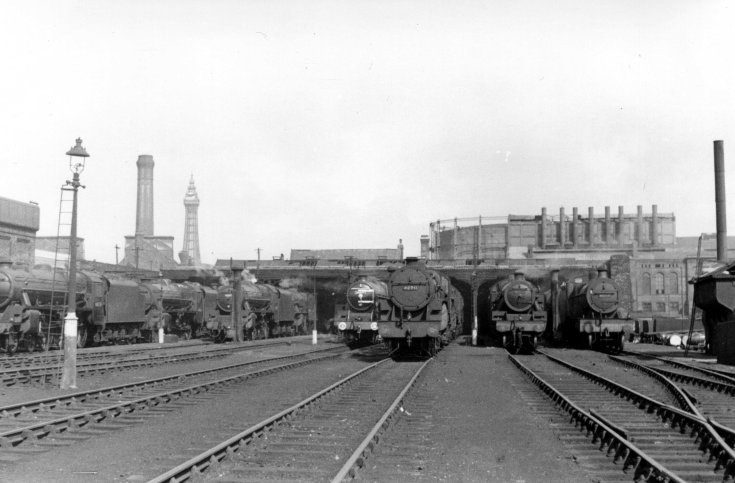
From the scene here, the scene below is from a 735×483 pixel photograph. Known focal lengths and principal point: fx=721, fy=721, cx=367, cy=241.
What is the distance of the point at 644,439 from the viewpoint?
342 inches

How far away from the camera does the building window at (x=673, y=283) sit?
194ft

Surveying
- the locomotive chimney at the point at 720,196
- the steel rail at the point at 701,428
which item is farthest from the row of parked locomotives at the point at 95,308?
the locomotive chimney at the point at 720,196

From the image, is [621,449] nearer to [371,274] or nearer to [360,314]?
[360,314]

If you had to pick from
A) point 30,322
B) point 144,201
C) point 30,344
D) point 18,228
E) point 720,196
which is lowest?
point 30,344

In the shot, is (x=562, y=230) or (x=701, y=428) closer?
(x=701, y=428)

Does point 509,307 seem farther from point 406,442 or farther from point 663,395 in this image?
point 406,442

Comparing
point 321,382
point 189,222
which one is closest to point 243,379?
point 321,382

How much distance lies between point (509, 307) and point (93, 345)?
1718 centimetres

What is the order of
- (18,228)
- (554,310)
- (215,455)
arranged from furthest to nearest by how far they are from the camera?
Answer: (18,228) < (554,310) < (215,455)

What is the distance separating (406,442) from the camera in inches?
344

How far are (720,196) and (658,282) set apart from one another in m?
27.8

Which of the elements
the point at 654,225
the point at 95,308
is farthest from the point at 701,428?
the point at 654,225

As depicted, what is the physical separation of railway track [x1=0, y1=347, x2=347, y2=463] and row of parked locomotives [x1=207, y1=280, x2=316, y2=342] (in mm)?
17327

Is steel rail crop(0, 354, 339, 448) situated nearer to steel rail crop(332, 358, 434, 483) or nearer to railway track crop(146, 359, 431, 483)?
railway track crop(146, 359, 431, 483)
